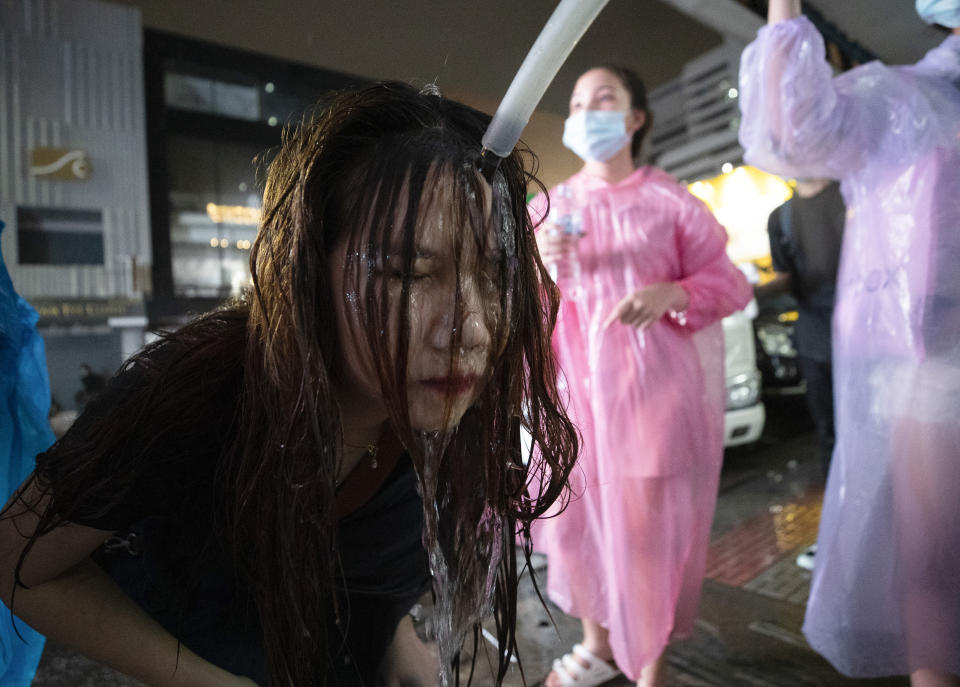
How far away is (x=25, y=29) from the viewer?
194 inches

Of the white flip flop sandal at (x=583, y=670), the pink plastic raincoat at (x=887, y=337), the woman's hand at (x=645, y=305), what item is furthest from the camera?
the white flip flop sandal at (x=583, y=670)

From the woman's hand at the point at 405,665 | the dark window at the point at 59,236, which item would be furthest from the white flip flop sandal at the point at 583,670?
the dark window at the point at 59,236

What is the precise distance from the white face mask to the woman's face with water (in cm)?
114

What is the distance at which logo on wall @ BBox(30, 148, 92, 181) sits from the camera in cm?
493

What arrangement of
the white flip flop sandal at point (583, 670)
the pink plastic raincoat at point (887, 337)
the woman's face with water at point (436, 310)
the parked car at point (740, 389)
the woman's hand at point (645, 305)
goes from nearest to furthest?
1. the woman's face with water at point (436, 310)
2. the pink plastic raincoat at point (887, 337)
3. the woman's hand at point (645, 305)
4. the white flip flop sandal at point (583, 670)
5. the parked car at point (740, 389)

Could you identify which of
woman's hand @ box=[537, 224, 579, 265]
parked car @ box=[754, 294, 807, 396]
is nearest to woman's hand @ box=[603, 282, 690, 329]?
woman's hand @ box=[537, 224, 579, 265]

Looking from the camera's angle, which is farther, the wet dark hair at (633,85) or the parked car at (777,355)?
the parked car at (777,355)

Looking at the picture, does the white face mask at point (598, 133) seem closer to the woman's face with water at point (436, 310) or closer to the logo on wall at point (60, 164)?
the woman's face with water at point (436, 310)

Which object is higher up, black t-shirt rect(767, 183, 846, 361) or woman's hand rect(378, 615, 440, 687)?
black t-shirt rect(767, 183, 846, 361)

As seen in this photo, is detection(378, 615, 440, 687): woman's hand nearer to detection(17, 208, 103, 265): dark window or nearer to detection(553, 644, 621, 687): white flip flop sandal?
detection(553, 644, 621, 687): white flip flop sandal

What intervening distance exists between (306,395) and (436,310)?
0.19 meters

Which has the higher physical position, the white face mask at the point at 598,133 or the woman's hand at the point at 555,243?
the white face mask at the point at 598,133

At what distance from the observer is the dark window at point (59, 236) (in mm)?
4973

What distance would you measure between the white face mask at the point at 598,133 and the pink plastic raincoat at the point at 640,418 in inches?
4.4
